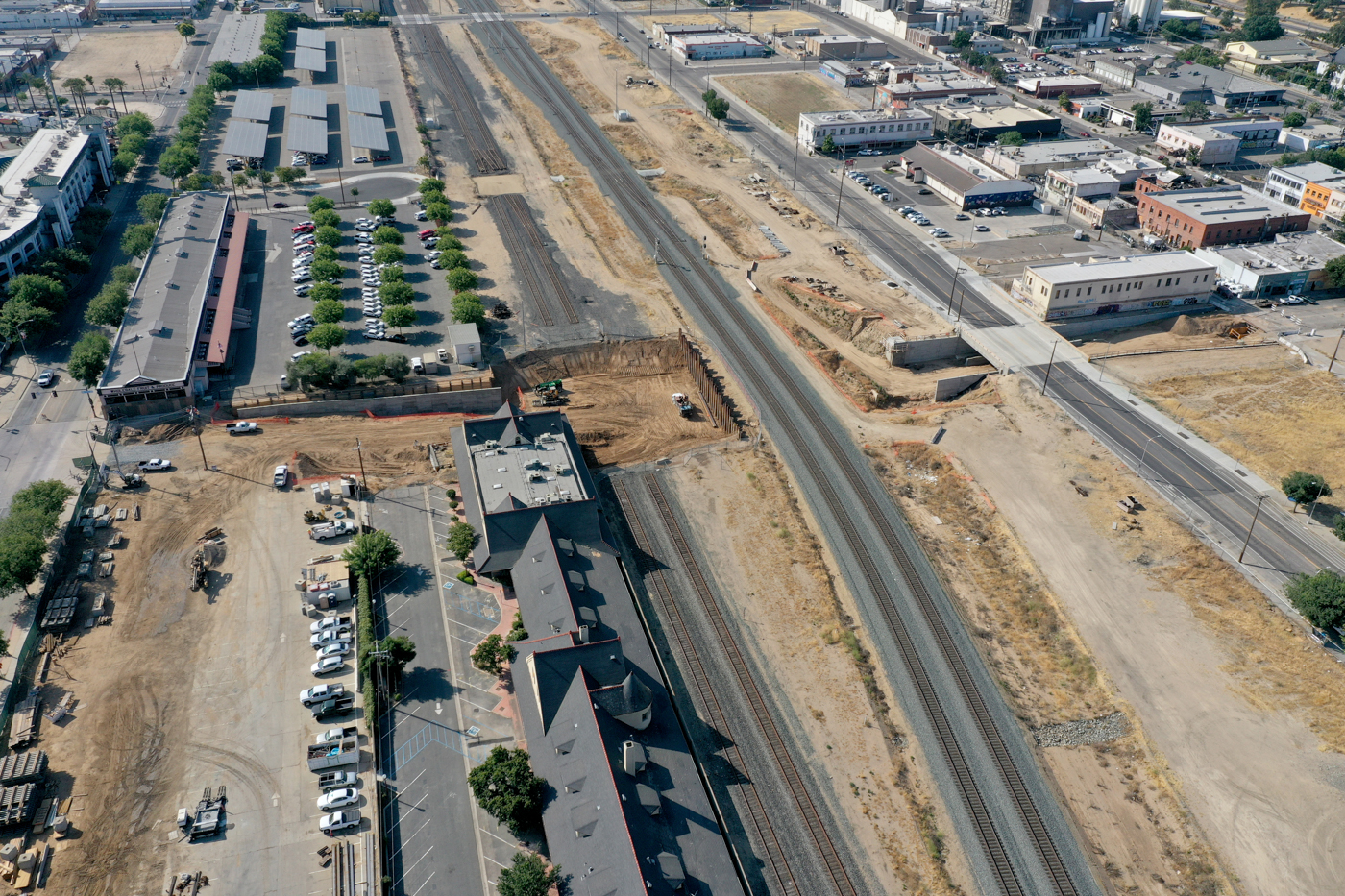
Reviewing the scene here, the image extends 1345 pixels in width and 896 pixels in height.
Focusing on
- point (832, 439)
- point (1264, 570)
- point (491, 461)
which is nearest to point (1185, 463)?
point (1264, 570)

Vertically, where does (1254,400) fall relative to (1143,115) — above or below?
below

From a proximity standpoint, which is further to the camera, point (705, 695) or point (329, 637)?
point (329, 637)

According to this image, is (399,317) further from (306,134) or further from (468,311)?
(306,134)

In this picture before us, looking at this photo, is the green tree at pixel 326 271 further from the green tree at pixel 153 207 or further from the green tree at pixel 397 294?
the green tree at pixel 153 207

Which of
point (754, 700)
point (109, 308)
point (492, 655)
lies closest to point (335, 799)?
point (492, 655)

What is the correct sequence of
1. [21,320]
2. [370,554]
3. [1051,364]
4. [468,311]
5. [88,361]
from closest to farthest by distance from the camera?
[370,554]
[88,361]
[21,320]
[1051,364]
[468,311]

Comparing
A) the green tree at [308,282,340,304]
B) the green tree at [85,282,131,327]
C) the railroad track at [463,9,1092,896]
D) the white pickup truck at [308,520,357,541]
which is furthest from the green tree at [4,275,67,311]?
the railroad track at [463,9,1092,896]

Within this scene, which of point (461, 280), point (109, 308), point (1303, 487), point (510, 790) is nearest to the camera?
point (510, 790)
